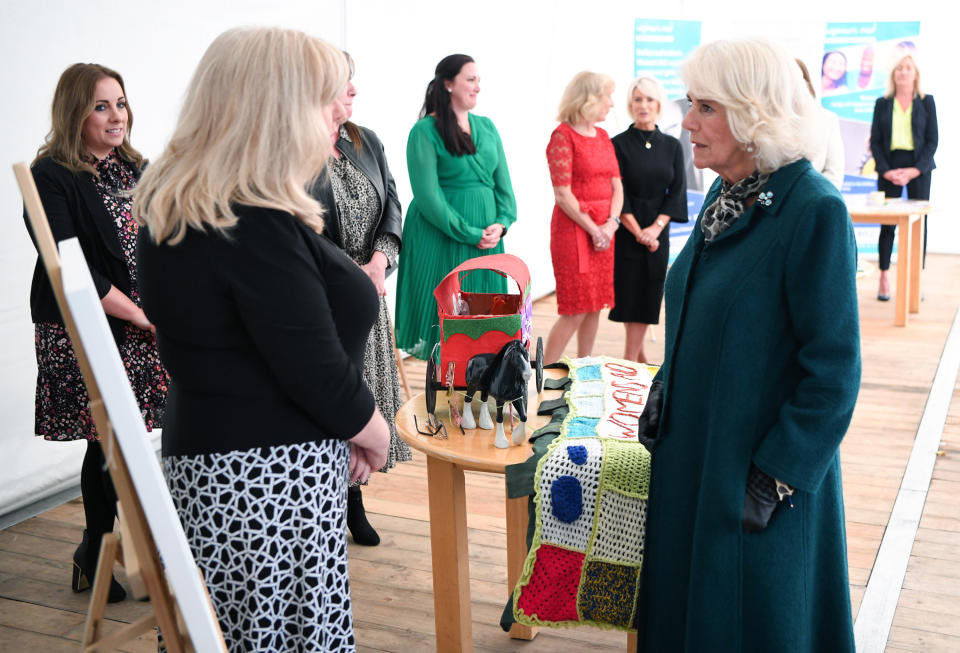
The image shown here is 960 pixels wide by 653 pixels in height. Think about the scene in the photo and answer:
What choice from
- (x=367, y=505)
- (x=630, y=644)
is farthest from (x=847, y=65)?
(x=630, y=644)

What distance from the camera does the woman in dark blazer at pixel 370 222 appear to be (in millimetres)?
2928

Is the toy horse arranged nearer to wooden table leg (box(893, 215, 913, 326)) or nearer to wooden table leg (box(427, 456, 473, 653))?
wooden table leg (box(427, 456, 473, 653))

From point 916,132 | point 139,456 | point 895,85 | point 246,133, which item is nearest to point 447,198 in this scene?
point 246,133

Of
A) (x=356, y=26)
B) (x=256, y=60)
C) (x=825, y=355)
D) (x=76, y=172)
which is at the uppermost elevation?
(x=356, y=26)

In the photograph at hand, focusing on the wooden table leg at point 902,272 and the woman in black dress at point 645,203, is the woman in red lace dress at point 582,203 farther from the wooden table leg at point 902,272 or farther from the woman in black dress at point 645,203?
the wooden table leg at point 902,272

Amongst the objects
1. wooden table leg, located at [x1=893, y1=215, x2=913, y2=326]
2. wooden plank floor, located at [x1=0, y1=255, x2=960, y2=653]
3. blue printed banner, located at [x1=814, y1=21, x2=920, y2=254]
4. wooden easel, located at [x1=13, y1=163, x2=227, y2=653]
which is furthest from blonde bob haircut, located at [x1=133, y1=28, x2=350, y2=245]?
blue printed banner, located at [x1=814, y1=21, x2=920, y2=254]

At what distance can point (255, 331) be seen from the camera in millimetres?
1380

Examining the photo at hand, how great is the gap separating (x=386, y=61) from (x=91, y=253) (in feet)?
10.1

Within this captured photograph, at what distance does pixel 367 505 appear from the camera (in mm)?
3652

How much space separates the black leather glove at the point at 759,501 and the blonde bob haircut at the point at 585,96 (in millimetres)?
3282

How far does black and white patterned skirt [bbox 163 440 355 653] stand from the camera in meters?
1.48

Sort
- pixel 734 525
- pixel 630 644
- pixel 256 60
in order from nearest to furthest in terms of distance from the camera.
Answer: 1. pixel 256 60
2. pixel 734 525
3. pixel 630 644

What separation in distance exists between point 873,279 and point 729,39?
7.69m

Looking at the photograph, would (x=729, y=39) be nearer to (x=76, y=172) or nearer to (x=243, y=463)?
(x=243, y=463)
